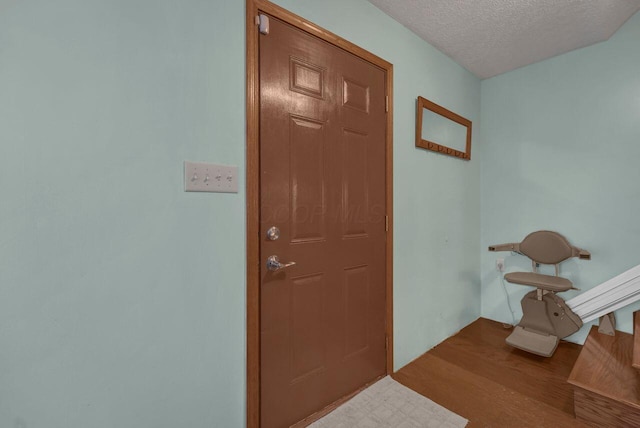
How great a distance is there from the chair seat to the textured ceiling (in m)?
1.92

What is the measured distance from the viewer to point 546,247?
2.41 metres

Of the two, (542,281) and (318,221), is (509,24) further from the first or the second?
(318,221)

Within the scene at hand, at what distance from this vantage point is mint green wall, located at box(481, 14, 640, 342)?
2.21m

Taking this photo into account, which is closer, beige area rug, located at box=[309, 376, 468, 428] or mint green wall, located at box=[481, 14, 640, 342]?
beige area rug, located at box=[309, 376, 468, 428]

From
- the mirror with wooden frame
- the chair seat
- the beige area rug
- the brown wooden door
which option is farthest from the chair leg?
the brown wooden door

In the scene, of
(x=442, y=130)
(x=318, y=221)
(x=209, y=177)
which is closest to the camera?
(x=209, y=177)

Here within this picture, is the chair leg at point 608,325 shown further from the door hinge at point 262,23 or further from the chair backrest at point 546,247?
the door hinge at point 262,23

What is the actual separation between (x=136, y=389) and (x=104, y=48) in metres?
1.23

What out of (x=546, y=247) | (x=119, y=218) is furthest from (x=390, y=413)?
(x=546, y=247)

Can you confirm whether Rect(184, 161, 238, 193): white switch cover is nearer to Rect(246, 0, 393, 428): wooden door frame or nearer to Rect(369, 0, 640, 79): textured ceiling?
Rect(246, 0, 393, 428): wooden door frame

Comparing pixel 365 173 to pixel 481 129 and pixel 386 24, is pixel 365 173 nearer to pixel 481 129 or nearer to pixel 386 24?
pixel 386 24

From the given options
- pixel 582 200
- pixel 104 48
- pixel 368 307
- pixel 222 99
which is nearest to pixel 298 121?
pixel 222 99

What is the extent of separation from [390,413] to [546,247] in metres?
1.94

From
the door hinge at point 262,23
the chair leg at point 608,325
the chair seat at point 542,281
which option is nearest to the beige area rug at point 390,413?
the chair seat at point 542,281
